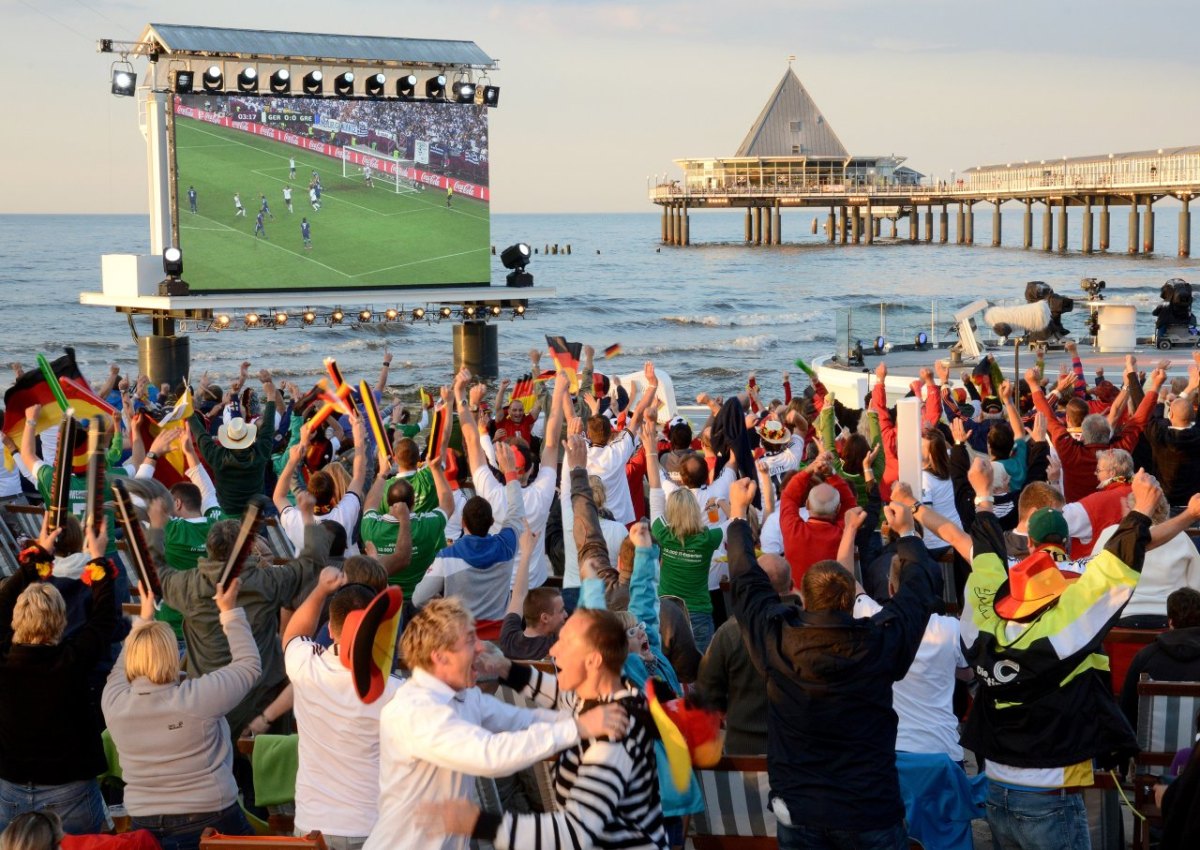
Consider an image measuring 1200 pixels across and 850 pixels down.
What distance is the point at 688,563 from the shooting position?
7.00 m

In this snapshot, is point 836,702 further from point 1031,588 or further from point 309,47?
point 309,47

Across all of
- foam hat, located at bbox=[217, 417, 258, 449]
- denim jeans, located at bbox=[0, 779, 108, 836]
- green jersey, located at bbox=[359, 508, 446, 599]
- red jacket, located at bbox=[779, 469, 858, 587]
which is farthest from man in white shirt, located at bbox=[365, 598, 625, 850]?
foam hat, located at bbox=[217, 417, 258, 449]

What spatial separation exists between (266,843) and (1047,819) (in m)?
2.44

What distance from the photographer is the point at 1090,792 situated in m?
4.97

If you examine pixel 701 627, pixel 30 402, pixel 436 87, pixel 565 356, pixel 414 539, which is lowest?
pixel 701 627

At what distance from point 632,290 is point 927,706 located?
249ft

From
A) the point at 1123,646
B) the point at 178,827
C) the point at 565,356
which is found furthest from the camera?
the point at 565,356

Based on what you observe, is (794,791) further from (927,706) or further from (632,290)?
(632,290)

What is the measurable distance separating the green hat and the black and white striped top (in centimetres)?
181

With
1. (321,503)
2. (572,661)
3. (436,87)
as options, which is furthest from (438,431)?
(436,87)

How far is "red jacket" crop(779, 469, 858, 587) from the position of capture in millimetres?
6883

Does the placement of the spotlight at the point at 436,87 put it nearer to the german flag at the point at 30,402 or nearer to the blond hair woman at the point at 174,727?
the german flag at the point at 30,402

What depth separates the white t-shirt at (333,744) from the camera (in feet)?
14.1

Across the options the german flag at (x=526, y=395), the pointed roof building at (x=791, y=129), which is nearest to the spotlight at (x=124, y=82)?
the german flag at (x=526, y=395)
